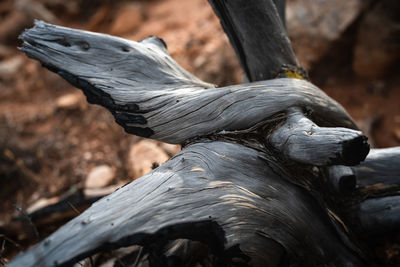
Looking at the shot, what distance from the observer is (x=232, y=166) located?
180 cm

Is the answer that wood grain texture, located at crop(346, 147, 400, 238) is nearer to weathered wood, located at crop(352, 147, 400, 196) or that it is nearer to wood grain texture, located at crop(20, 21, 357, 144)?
weathered wood, located at crop(352, 147, 400, 196)

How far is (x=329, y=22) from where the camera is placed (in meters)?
4.38

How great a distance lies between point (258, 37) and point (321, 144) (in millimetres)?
1095

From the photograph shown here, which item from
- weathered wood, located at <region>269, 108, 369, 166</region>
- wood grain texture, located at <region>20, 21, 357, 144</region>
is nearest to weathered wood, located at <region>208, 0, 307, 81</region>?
wood grain texture, located at <region>20, 21, 357, 144</region>

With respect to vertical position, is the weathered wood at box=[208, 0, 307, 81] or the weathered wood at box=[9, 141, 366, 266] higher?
the weathered wood at box=[208, 0, 307, 81]

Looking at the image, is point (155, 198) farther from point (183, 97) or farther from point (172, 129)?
point (183, 97)

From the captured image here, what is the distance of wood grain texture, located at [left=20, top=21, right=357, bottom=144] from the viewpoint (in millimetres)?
1967

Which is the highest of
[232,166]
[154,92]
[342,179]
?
[154,92]

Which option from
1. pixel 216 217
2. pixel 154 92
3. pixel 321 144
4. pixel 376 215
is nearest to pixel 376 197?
Answer: pixel 376 215

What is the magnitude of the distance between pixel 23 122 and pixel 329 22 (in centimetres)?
478

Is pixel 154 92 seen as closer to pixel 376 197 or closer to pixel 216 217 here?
pixel 216 217

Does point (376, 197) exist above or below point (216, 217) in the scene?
below

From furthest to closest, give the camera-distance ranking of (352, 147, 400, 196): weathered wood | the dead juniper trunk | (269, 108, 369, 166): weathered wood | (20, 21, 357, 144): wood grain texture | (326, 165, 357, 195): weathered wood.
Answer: (352, 147, 400, 196): weathered wood, (20, 21, 357, 144): wood grain texture, (326, 165, 357, 195): weathered wood, the dead juniper trunk, (269, 108, 369, 166): weathered wood

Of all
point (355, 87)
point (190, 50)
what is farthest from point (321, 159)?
point (190, 50)
